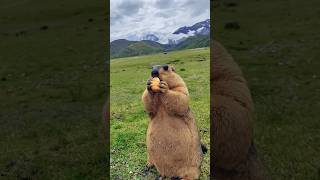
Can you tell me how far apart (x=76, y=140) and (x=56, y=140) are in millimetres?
757

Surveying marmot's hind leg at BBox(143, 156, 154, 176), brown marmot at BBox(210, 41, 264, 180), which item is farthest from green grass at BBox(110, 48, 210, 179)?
brown marmot at BBox(210, 41, 264, 180)

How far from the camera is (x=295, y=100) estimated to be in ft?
63.8

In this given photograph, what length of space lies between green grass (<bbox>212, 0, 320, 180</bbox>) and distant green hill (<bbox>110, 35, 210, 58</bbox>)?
4.84 meters

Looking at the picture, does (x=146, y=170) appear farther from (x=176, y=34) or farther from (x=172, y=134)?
(x=176, y=34)

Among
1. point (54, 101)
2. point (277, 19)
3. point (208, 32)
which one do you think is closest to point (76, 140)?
point (54, 101)

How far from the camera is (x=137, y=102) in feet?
24.4

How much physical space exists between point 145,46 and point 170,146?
1424 mm

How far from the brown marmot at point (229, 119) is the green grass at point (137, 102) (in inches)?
18.6

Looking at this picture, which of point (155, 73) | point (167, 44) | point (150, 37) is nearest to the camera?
point (155, 73)

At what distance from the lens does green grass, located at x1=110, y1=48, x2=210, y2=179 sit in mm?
7000

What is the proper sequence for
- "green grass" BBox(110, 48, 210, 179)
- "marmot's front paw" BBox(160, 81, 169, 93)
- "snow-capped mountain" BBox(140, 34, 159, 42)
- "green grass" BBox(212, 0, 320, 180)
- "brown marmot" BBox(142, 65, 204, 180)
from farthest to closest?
"green grass" BBox(212, 0, 320, 180) → "snow-capped mountain" BBox(140, 34, 159, 42) → "brown marmot" BBox(142, 65, 204, 180) → "marmot's front paw" BBox(160, 81, 169, 93) → "green grass" BBox(110, 48, 210, 179)

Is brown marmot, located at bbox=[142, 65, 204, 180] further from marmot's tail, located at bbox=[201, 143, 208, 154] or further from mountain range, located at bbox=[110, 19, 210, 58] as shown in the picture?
mountain range, located at bbox=[110, 19, 210, 58]

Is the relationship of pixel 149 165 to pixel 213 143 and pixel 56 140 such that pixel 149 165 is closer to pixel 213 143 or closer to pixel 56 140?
pixel 213 143

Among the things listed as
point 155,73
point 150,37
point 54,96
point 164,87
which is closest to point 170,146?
point 164,87
